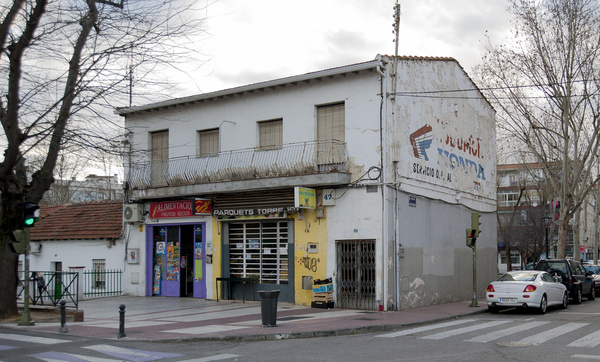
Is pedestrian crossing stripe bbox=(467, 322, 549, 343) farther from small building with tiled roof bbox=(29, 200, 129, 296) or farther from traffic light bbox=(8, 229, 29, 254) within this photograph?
small building with tiled roof bbox=(29, 200, 129, 296)

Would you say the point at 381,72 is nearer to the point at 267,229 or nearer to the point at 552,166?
the point at 267,229

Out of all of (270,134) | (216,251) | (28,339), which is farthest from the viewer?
(216,251)

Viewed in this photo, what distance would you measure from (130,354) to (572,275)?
700 inches

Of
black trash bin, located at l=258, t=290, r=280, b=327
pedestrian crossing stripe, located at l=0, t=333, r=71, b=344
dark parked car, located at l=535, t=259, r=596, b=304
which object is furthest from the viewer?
dark parked car, located at l=535, t=259, r=596, b=304

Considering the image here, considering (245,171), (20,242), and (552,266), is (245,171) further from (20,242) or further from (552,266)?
(552,266)

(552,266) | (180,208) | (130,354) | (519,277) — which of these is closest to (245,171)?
(180,208)

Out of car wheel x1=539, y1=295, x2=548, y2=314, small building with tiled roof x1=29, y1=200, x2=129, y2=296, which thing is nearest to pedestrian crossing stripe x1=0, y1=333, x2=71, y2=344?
small building with tiled roof x1=29, y1=200, x2=129, y2=296

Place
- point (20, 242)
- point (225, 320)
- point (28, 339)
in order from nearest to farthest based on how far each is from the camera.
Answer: point (28, 339) → point (20, 242) → point (225, 320)

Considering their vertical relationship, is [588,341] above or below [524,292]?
below

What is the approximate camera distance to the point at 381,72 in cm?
1720

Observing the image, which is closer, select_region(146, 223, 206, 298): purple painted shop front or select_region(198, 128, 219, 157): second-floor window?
select_region(198, 128, 219, 157): second-floor window

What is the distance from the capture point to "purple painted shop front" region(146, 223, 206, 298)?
2123 centimetres

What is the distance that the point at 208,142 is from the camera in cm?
2128

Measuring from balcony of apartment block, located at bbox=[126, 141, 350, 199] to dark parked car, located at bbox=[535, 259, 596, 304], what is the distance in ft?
33.3
